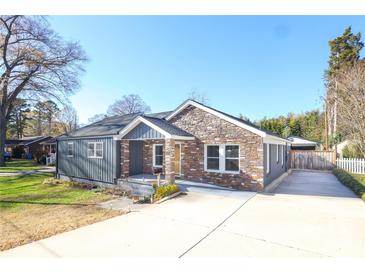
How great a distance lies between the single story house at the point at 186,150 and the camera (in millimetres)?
10188

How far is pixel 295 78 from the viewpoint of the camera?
18.2 m

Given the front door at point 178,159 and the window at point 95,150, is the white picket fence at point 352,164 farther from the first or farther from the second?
the window at point 95,150

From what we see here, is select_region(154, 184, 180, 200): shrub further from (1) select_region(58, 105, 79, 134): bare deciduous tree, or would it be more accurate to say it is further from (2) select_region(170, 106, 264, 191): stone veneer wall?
(1) select_region(58, 105, 79, 134): bare deciduous tree

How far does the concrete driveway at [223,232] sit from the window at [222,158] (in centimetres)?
247

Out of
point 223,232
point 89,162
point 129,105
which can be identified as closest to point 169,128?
point 89,162

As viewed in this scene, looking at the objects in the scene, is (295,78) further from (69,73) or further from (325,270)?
(69,73)

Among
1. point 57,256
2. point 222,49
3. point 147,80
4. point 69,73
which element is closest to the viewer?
point 57,256

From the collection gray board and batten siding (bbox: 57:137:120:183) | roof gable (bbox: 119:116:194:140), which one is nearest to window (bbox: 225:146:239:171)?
roof gable (bbox: 119:116:194:140)

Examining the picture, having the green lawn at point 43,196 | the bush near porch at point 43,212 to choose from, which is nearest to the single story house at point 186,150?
the green lawn at point 43,196

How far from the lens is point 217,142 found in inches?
430

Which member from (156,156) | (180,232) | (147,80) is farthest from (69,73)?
(180,232)

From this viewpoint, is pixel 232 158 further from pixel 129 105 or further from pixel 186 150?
pixel 129 105

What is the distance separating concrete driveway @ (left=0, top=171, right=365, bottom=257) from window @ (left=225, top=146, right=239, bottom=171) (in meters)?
2.41
